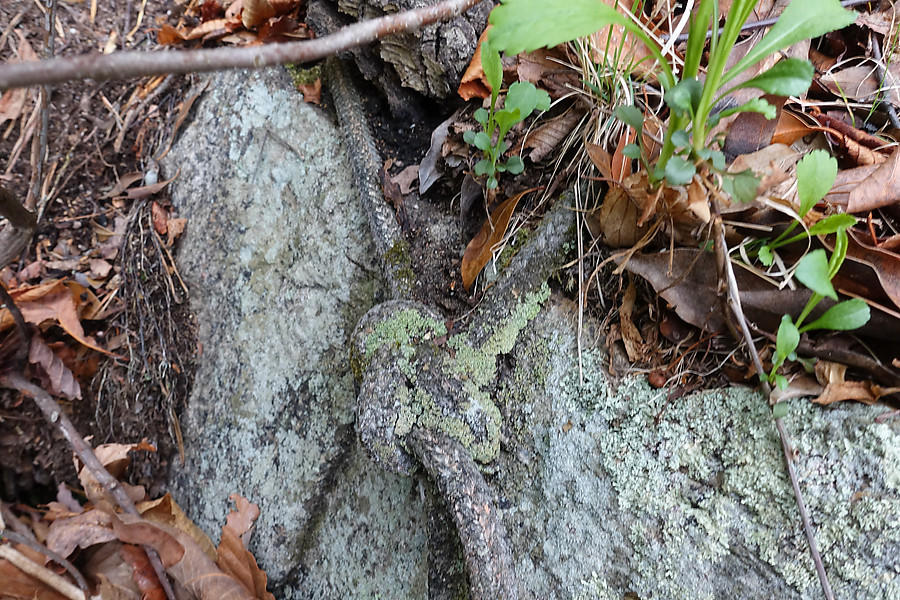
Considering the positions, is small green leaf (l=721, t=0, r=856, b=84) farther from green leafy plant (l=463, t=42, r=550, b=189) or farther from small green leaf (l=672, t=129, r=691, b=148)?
green leafy plant (l=463, t=42, r=550, b=189)

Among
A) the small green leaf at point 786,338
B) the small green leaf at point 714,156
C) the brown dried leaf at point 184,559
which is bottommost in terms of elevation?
the brown dried leaf at point 184,559

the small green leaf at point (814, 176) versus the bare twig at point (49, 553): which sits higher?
the small green leaf at point (814, 176)

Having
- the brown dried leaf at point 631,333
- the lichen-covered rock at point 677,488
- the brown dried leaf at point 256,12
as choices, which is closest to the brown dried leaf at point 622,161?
the brown dried leaf at point 631,333

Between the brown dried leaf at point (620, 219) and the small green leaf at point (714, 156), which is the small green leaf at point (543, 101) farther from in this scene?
the small green leaf at point (714, 156)

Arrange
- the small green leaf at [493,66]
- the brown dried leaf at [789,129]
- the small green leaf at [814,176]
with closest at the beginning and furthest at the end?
the small green leaf at [814,176] → the brown dried leaf at [789,129] → the small green leaf at [493,66]

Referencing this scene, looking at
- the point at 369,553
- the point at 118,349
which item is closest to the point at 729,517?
the point at 369,553

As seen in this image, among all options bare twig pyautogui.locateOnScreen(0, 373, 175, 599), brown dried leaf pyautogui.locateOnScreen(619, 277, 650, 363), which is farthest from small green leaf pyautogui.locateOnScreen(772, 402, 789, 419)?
bare twig pyautogui.locateOnScreen(0, 373, 175, 599)

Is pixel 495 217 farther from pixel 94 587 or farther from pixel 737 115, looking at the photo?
pixel 94 587

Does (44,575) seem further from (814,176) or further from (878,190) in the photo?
(878,190)
